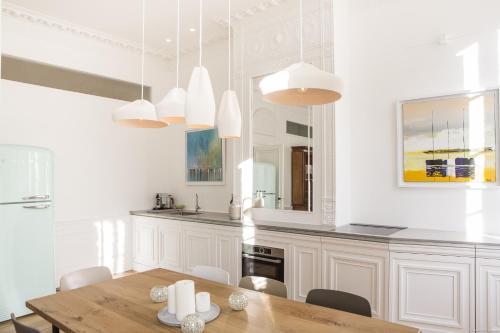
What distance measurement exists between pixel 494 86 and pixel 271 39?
2149 mm

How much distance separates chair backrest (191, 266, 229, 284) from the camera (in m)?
2.39

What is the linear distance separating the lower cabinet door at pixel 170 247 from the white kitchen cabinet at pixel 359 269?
1966mm

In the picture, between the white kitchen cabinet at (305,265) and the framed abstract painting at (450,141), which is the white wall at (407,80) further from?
the white kitchen cabinet at (305,265)

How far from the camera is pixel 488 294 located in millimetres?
2467

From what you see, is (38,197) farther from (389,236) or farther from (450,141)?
(450,141)

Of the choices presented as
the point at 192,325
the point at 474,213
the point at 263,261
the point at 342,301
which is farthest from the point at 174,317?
the point at 474,213

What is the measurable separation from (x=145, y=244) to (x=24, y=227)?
1.67m

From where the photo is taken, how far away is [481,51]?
2.95 meters

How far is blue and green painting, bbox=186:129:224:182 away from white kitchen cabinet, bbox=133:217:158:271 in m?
0.88

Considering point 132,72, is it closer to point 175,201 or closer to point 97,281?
point 175,201

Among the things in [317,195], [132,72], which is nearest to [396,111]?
[317,195]

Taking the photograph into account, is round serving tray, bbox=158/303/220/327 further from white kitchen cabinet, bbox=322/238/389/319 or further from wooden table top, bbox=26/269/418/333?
white kitchen cabinet, bbox=322/238/389/319

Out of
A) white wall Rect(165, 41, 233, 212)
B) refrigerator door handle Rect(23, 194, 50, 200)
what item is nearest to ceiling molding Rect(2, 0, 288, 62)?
white wall Rect(165, 41, 233, 212)

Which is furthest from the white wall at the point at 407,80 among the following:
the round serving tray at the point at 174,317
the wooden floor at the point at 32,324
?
the wooden floor at the point at 32,324
